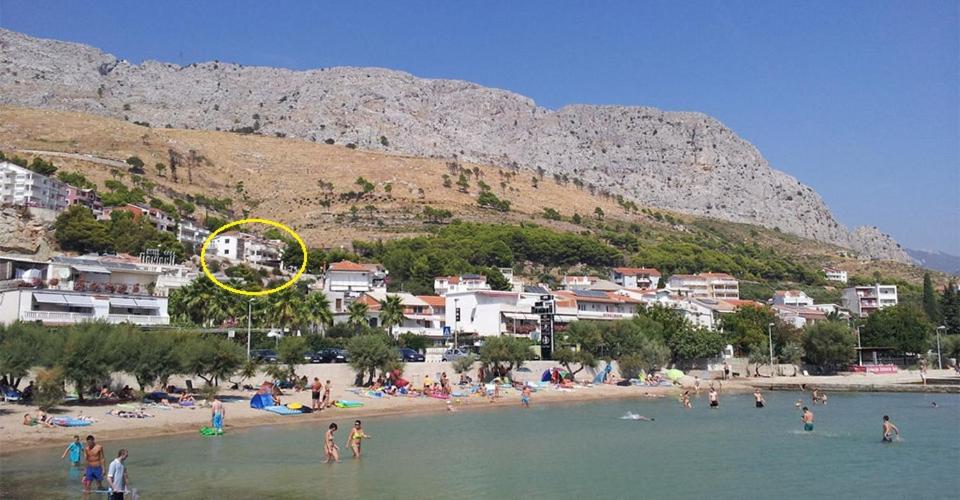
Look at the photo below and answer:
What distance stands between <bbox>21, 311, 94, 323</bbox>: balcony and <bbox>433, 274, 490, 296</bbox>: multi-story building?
4782cm

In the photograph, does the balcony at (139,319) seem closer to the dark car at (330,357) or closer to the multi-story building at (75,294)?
the multi-story building at (75,294)

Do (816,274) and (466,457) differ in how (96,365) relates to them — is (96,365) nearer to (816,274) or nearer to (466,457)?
(466,457)

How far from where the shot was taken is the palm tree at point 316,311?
6062cm

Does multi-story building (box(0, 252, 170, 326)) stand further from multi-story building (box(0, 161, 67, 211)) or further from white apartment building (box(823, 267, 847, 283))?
white apartment building (box(823, 267, 847, 283))

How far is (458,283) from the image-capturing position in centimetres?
9525

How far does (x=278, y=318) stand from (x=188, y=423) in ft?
86.7

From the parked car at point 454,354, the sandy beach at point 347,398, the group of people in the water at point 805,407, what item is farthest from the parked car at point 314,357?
the group of people in the water at point 805,407

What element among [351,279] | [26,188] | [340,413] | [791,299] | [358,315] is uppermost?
[26,188]

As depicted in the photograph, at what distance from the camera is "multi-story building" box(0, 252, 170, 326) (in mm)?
44906

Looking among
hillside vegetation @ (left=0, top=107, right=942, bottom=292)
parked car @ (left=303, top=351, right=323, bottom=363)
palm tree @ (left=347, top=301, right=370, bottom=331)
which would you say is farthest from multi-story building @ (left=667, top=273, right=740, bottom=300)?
parked car @ (left=303, top=351, right=323, bottom=363)

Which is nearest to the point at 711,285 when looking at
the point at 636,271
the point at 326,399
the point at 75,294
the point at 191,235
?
the point at 636,271

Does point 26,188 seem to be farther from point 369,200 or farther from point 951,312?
point 951,312

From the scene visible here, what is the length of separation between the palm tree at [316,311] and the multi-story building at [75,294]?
424 inches

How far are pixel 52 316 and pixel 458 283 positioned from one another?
180 feet
